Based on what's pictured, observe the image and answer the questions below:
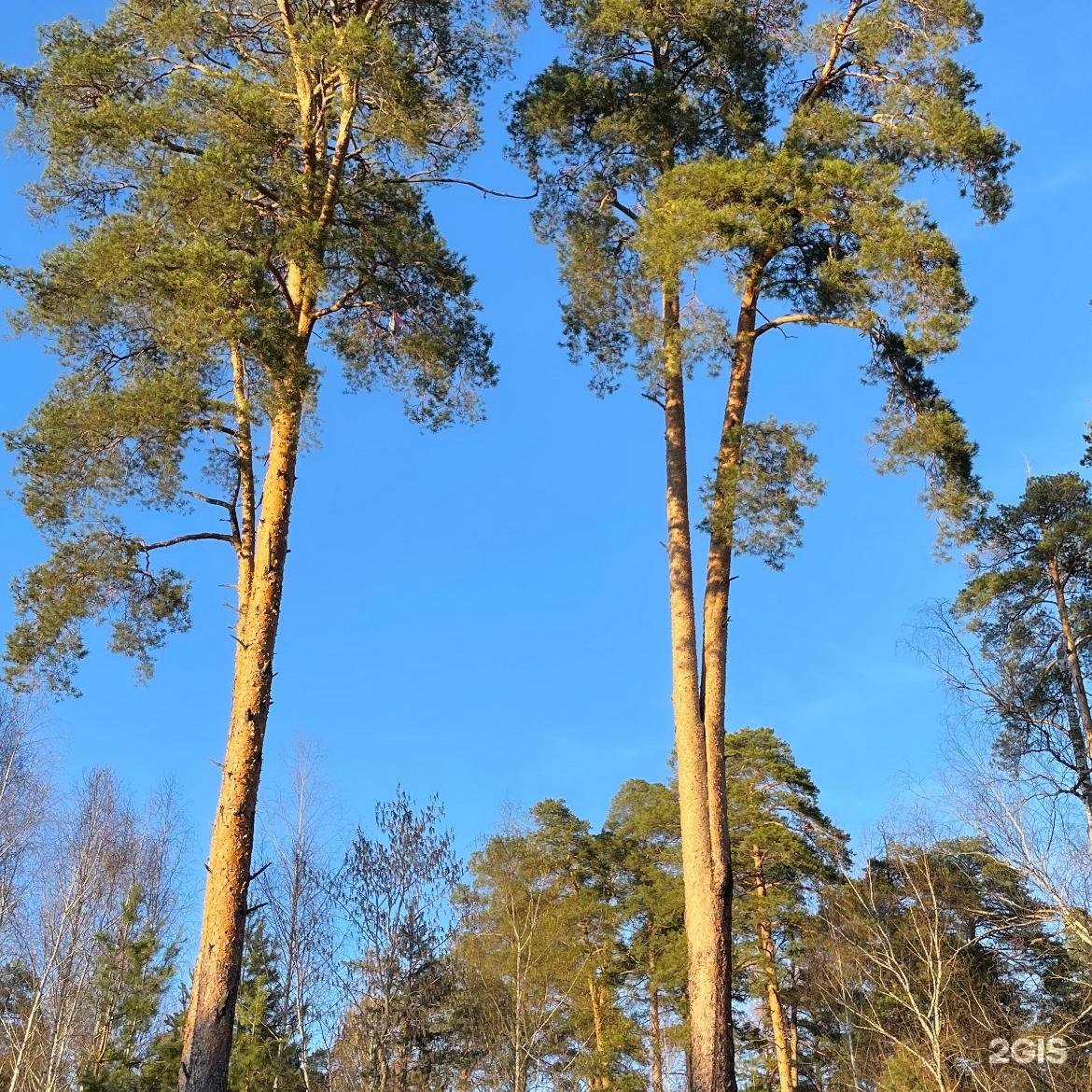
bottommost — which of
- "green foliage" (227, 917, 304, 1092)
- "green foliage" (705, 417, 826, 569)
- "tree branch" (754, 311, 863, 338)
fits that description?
"green foliage" (227, 917, 304, 1092)

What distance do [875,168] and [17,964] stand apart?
23.2 metres

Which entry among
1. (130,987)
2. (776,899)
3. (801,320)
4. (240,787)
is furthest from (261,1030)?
(801,320)

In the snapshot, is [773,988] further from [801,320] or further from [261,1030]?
[801,320]

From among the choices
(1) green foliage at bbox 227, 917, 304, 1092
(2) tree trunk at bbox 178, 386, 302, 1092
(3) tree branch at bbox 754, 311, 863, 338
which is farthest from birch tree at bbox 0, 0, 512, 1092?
(1) green foliage at bbox 227, 917, 304, 1092

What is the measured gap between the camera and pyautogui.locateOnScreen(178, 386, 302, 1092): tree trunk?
6008 millimetres

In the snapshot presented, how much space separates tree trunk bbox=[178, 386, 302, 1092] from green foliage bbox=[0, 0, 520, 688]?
48cm

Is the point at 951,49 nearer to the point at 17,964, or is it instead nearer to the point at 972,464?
the point at 972,464

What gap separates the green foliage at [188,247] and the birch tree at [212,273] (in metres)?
0.02

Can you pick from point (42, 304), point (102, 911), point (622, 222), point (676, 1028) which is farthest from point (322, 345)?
point (676, 1028)

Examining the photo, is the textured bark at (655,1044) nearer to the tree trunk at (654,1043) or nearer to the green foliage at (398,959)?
the tree trunk at (654,1043)

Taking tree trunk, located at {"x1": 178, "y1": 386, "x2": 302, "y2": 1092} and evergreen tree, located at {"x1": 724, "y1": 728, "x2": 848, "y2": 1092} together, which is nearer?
tree trunk, located at {"x1": 178, "y1": 386, "x2": 302, "y2": 1092}

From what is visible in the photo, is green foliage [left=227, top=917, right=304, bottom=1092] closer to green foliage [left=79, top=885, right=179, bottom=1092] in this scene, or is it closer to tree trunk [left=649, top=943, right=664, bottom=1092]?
green foliage [left=79, top=885, right=179, bottom=1092]

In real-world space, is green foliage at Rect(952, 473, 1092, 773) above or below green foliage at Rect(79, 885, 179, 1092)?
above

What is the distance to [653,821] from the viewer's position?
23.9m
